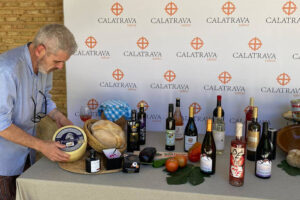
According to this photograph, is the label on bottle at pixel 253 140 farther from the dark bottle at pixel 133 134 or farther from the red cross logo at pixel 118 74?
the red cross logo at pixel 118 74

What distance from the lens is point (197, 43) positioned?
6.55 ft

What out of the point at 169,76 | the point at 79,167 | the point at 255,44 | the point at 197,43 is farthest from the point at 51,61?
the point at 255,44

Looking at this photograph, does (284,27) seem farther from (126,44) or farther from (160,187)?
(160,187)

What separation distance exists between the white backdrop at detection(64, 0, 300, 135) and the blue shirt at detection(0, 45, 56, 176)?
62cm

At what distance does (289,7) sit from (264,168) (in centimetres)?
118

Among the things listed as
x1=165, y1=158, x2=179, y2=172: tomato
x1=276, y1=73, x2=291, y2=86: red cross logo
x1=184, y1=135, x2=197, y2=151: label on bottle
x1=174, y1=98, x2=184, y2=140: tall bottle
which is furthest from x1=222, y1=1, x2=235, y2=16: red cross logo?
x1=165, y1=158, x2=179, y2=172: tomato

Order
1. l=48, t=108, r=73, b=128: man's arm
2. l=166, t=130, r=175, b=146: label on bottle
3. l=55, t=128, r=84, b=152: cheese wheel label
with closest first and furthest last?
l=55, t=128, r=84, b=152: cheese wheel label
l=166, t=130, r=175, b=146: label on bottle
l=48, t=108, r=73, b=128: man's arm

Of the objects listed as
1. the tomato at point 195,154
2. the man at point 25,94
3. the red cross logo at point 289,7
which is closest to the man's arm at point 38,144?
the man at point 25,94

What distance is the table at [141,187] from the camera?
1119 millimetres

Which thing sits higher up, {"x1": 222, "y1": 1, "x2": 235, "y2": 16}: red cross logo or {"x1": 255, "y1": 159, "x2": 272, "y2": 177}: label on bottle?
{"x1": 222, "y1": 1, "x2": 235, "y2": 16}: red cross logo

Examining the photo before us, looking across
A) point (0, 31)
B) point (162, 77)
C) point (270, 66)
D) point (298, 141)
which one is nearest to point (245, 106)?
point (270, 66)

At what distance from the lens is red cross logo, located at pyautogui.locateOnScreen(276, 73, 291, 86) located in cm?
193

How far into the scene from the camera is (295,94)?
6.38 feet

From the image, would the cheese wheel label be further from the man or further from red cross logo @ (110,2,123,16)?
red cross logo @ (110,2,123,16)
